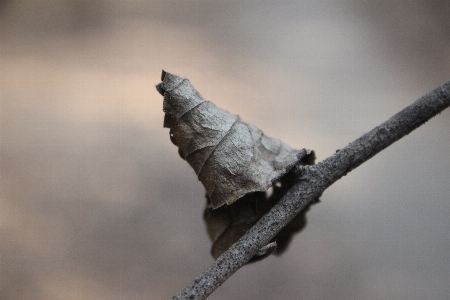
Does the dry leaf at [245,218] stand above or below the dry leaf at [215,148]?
below

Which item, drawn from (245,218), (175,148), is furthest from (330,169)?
(175,148)

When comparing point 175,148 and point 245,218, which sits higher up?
point 175,148

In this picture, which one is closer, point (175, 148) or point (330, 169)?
point (330, 169)

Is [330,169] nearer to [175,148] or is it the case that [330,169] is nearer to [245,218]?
[245,218]

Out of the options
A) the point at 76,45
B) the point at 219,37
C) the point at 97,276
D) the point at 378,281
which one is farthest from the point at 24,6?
the point at 378,281

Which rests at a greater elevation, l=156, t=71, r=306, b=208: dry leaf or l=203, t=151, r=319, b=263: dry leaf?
l=156, t=71, r=306, b=208: dry leaf
